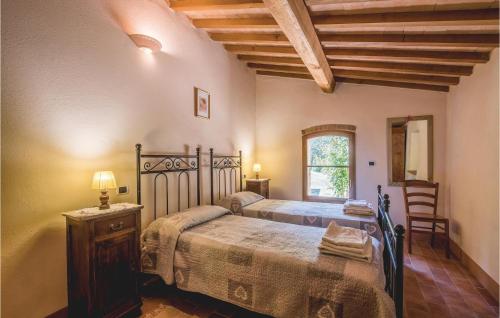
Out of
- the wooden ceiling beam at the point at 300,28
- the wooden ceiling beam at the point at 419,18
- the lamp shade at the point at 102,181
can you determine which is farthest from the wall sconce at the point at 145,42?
the wooden ceiling beam at the point at 419,18

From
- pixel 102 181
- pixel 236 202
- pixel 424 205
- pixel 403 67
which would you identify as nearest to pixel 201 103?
pixel 236 202

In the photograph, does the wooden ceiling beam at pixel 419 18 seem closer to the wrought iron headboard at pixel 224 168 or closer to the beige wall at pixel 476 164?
the beige wall at pixel 476 164

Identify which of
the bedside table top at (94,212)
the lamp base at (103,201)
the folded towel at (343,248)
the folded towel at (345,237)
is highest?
the lamp base at (103,201)

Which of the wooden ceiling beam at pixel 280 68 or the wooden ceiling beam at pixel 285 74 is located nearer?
the wooden ceiling beam at pixel 280 68

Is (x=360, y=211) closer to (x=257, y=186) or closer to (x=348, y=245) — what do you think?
(x=348, y=245)

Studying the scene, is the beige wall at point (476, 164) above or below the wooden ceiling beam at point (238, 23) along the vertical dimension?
below

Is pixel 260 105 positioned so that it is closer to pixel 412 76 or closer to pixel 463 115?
pixel 412 76

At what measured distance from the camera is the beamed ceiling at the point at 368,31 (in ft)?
6.56

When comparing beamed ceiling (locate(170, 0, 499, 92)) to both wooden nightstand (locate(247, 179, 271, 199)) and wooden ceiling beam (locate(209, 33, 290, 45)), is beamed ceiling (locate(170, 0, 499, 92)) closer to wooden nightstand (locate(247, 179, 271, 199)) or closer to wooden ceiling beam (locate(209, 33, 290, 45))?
wooden ceiling beam (locate(209, 33, 290, 45))

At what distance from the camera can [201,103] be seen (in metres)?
3.49

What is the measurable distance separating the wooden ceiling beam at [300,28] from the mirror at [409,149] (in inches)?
76.6

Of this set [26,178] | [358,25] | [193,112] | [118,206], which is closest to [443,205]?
[358,25]

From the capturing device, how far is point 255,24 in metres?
2.87

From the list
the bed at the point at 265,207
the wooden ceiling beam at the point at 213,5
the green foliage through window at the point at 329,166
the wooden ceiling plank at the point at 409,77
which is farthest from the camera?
the green foliage through window at the point at 329,166
